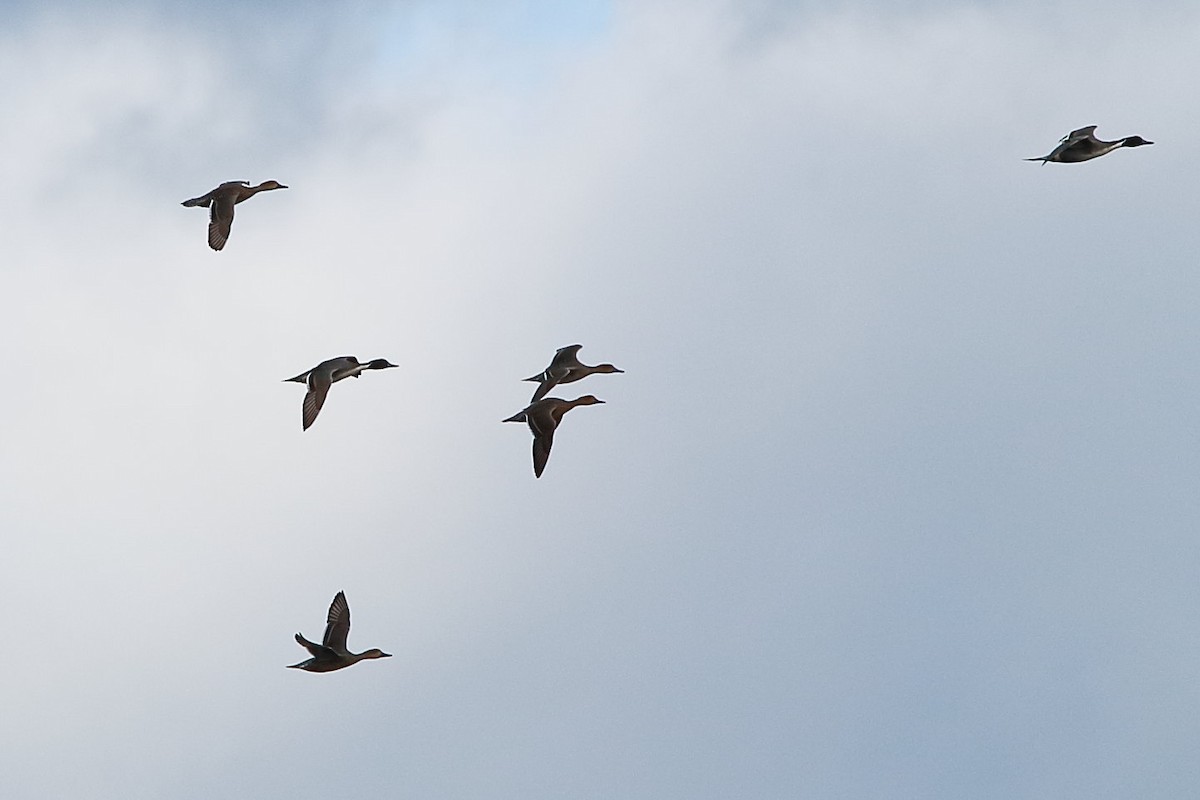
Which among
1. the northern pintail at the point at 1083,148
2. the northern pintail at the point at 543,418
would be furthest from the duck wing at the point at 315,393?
the northern pintail at the point at 1083,148

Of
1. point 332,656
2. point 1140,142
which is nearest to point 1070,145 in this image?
point 1140,142

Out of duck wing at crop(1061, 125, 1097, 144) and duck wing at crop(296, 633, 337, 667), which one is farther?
duck wing at crop(1061, 125, 1097, 144)

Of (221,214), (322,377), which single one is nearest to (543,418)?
(322,377)

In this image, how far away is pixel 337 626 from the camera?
41.1 m

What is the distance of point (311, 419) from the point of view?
43.5m

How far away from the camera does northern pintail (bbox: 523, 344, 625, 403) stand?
1836 inches

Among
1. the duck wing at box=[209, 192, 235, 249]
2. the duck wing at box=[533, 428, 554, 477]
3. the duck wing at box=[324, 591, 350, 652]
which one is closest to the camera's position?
→ the duck wing at box=[324, 591, 350, 652]

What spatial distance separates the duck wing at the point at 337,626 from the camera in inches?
1607

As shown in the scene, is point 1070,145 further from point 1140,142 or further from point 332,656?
point 332,656

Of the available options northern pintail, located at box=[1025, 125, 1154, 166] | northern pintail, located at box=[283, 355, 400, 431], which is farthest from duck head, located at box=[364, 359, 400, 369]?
northern pintail, located at box=[1025, 125, 1154, 166]

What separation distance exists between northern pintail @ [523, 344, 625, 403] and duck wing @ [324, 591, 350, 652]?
7.84 m

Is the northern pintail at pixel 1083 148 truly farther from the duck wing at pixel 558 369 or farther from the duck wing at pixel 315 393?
the duck wing at pixel 315 393

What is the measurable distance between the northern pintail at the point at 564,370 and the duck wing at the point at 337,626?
309 inches

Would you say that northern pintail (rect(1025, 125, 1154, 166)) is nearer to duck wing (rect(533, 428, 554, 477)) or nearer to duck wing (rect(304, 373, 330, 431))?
duck wing (rect(533, 428, 554, 477))
